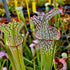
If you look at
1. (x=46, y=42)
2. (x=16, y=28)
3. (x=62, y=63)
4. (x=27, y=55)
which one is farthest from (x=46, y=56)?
(x=27, y=55)

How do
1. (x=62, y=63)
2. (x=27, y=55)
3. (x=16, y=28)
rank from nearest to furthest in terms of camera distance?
(x=16, y=28) < (x=62, y=63) < (x=27, y=55)

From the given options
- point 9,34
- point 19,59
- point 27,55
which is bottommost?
point 27,55

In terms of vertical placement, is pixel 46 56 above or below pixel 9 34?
below

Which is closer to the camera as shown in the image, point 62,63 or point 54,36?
point 54,36

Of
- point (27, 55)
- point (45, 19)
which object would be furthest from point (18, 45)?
point (27, 55)

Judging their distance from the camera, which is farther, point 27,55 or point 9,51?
point 27,55

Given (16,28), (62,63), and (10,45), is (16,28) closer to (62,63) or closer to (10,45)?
(10,45)

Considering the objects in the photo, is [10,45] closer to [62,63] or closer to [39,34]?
[39,34]

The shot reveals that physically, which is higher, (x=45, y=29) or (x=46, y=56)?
(x=45, y=29)

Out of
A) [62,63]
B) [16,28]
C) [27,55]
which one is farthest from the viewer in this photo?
[27,55]
